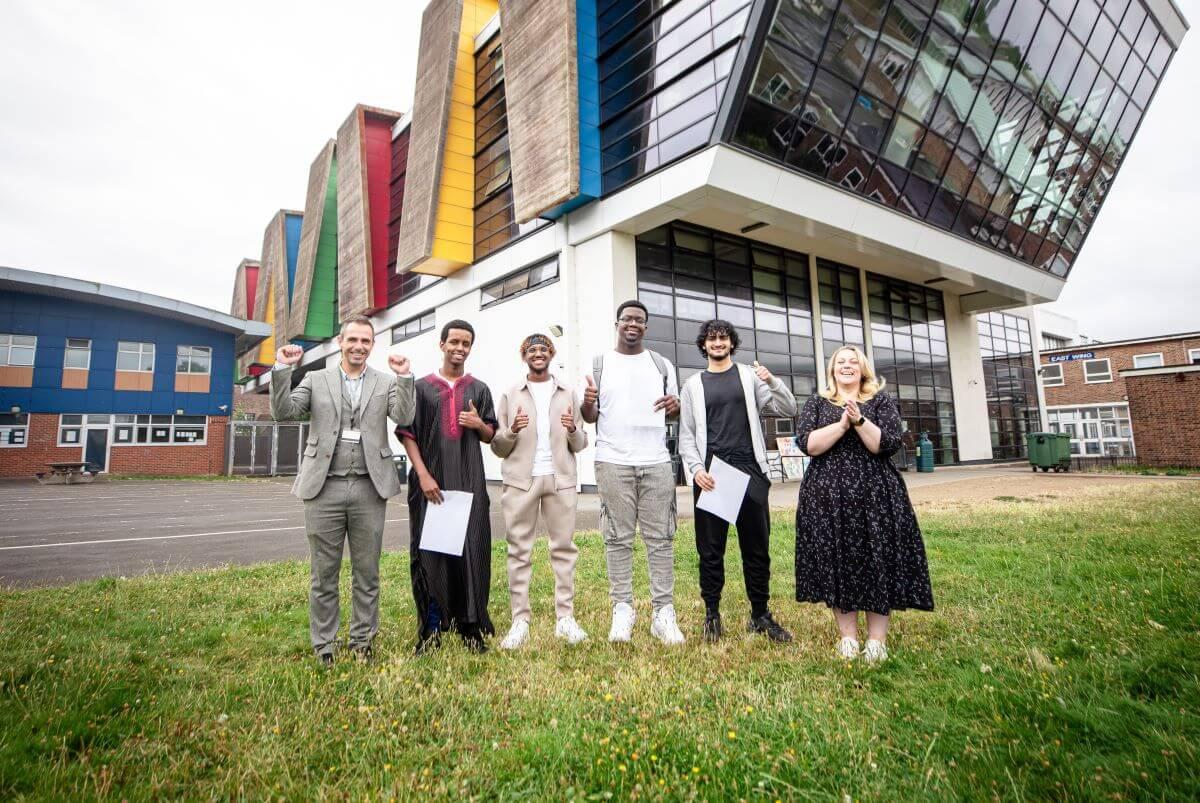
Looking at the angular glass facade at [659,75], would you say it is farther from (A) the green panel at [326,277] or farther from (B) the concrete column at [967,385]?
(A) the green panel at [326,277]

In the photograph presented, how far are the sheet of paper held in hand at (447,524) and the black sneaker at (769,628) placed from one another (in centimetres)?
193

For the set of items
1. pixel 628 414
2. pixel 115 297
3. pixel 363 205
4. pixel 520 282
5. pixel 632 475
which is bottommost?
pixel 632 475

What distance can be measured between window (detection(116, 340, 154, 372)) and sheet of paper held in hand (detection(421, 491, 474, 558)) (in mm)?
31743

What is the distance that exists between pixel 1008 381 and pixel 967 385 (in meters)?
4.83

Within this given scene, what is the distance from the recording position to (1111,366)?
34.1 meters

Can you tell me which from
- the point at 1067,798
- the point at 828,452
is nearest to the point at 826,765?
the point at 1067,798

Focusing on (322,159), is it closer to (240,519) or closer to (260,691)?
(240,519)

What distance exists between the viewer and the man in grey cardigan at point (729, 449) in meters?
3.86

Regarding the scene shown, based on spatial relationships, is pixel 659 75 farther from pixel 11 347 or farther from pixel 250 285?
pixel 250 285

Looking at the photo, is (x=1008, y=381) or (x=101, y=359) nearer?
(x=101, y=359)

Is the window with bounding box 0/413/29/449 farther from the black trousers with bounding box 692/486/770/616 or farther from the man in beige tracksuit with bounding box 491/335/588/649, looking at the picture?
the black trousers with bounding box 692/486/770/616

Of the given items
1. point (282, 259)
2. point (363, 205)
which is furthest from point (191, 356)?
point (363, 205)

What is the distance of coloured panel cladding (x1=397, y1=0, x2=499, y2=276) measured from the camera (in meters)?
20.1

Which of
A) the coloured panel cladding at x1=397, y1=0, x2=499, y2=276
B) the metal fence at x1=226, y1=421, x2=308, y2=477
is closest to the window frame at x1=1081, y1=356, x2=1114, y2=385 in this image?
the coloured panel cladding at x1=397, y1=0, x2=499, y2=276
